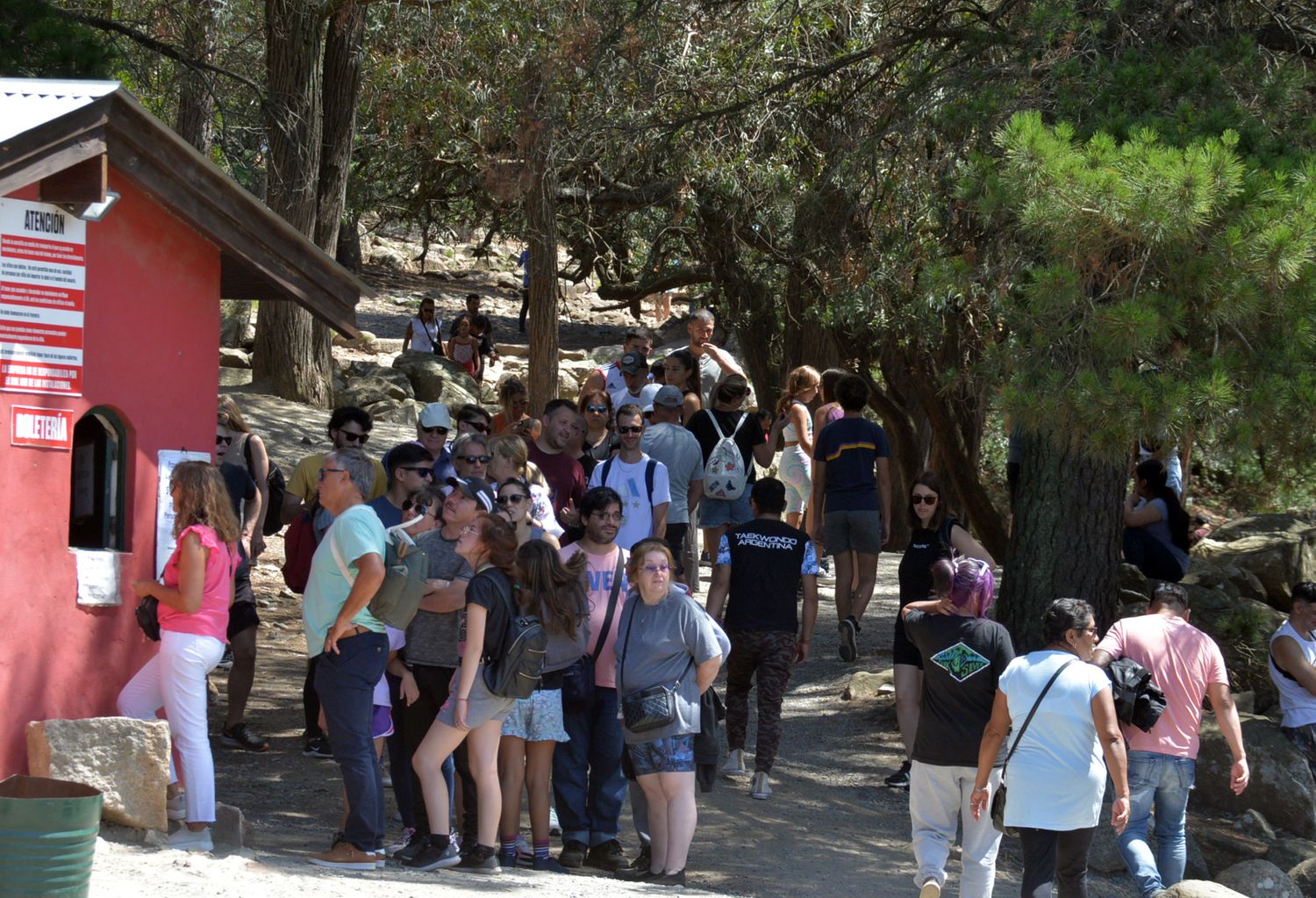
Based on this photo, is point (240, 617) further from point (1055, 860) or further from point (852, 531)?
point (1055, 860)

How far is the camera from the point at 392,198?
717 inches

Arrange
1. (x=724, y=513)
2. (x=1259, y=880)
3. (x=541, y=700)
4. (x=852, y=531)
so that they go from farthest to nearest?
(x=724, y=513) < (x=852, y=531) < (x=1259, y=880) < (x=541, y=700)

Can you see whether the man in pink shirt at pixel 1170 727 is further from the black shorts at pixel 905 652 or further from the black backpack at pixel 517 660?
the black backpack at pixel 517 660

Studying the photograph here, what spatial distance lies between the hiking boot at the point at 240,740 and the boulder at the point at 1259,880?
5.36 meters

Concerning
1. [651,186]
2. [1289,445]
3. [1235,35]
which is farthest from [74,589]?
[651,186]

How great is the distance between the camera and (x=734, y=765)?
27.0ft

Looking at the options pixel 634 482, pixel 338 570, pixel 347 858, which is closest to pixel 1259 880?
pixel 634 482

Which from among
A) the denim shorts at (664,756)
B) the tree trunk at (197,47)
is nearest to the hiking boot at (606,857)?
the denim shorts at (664,756)

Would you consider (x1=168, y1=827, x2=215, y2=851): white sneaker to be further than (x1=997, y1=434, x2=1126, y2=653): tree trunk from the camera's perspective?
No

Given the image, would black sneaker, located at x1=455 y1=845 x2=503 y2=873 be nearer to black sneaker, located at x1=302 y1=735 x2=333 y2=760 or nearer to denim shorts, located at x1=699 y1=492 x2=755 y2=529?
black sneaker, located at x1=302 y1=735 x2=333 y2=760

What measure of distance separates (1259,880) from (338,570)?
5.15 m

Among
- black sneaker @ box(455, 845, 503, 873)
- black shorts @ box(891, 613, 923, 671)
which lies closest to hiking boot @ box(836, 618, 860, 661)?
black shorts @ box(891, 613, 923, 671)

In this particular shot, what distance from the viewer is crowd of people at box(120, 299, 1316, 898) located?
19.2 ft

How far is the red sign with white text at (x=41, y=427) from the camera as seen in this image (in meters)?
5.73
